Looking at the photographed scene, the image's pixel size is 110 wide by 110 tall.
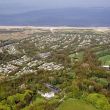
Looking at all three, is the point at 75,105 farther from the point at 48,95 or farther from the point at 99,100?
the point at 48,95

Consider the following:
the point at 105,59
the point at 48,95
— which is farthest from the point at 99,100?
the point at 105,59

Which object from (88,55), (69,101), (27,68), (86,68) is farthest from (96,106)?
(88,55)

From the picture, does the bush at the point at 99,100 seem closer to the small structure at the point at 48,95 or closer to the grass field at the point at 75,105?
the grass field at the point at 75,105

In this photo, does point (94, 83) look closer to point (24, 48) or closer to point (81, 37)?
point (24, 48)

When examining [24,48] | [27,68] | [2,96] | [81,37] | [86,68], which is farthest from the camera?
[81,37]

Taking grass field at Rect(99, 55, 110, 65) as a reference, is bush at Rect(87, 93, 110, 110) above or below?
above

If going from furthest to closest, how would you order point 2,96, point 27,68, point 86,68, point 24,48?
1. point 24,48
2. point 27,68
3. point 86,68
4. point 2,96

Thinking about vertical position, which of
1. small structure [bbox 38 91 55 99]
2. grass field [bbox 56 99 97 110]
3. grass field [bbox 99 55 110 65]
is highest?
grass field [bbox 56 99 97 110]

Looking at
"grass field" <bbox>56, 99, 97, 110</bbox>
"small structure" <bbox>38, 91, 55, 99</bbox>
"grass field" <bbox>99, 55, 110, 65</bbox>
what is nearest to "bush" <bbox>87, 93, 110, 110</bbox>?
"grass field" <bbox>56, 99, 97, 110</bbox>

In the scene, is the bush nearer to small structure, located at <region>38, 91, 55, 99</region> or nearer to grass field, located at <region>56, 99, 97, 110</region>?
grass field, located at <region>56, 99, 97, 110</region>
